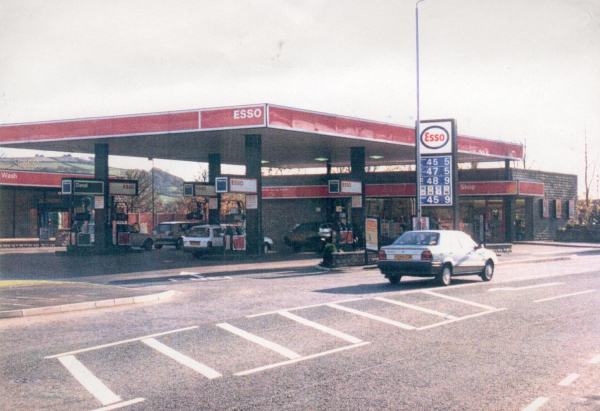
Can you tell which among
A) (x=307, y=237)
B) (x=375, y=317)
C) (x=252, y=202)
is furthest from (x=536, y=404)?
(x=307, y=237)

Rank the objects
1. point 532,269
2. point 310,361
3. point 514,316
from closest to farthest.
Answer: point 310,361, point 514,316, point 532,269

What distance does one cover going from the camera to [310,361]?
840 centimetres

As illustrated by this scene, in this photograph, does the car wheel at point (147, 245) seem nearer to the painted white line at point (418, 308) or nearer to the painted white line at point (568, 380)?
the painted white line at point (418, 308)

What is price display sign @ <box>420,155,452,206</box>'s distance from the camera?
1033 inches

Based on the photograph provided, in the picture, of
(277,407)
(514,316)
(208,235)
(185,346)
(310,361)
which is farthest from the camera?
(208,235)

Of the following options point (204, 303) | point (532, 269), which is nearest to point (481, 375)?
point (204, 303)

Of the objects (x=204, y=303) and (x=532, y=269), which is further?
(x=532, y=269)

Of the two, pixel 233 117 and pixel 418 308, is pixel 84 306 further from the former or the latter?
Answer: pixel 233 117

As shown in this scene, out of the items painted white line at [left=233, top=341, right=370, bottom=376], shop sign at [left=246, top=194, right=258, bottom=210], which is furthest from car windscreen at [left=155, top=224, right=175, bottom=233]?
painted white line at [left=233, top=341, right=370, bottom=376]

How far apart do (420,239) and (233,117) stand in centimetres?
1191

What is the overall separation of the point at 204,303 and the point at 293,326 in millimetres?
3749

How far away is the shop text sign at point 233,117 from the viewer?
1038 inches

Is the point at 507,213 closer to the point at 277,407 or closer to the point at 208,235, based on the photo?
the point at 208,235

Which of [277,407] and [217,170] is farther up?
[217,170]
